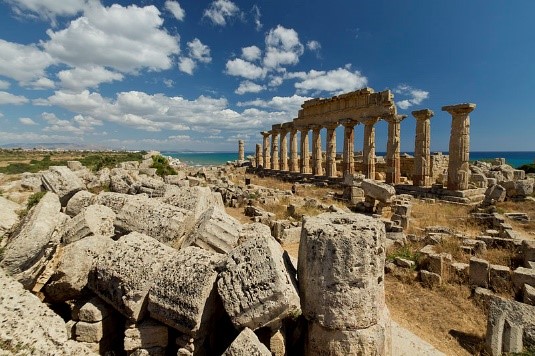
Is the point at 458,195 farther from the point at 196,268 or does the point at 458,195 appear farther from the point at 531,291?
the point at 196,268

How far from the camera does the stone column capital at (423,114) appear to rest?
20025mm

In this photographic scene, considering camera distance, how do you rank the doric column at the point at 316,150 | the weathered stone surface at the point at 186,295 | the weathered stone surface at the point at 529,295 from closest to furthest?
the weathered stone surface at the point at 186,295 → the weathered stone surface at the point at 529,295 → the doric column at the point at 316,150

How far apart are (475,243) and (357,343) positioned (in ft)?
22.6

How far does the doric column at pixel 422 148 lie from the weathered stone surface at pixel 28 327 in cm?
2096

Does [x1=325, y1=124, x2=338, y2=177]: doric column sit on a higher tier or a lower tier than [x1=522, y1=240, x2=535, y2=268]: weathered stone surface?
higher

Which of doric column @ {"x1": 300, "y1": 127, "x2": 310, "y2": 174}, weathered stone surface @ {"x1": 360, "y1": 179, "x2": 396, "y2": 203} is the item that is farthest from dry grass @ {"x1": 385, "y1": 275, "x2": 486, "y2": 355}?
doric column @ {"x1": 300, "y1": 127, "x2": 310, "y2": 174}

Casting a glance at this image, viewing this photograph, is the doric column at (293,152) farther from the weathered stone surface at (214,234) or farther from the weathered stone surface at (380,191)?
the weathered stone surface at (214,234)

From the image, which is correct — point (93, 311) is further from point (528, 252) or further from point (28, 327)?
point (528, 252)

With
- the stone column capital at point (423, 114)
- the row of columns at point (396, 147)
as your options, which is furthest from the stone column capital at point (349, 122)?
the stone column capital at point (423, 114)

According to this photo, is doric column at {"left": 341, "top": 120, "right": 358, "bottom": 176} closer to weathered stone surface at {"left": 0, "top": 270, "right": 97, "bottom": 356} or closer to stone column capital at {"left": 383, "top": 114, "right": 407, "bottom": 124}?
stone column capital at {"left": 383, "top": 114, "right": 407, "bottom": 124}

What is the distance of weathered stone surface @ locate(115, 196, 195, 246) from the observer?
17.0 feet

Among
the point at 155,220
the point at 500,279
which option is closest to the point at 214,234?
the point at 155,220

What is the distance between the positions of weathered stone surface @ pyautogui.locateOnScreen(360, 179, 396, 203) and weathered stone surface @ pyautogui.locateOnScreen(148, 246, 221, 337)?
11457mm

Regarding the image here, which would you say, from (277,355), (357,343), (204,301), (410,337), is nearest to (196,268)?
(204,301)
